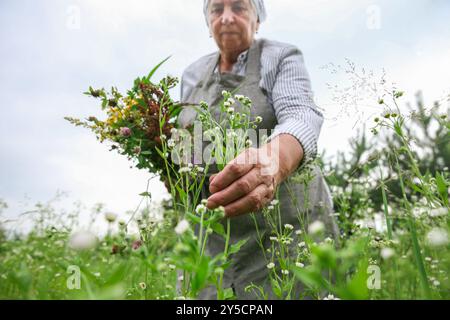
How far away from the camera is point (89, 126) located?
104 cm

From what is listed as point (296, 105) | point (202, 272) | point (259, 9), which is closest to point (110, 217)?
point (202, 272)

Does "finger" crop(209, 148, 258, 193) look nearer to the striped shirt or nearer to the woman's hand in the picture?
the woman's hand

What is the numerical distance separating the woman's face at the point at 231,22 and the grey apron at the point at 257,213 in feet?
0.30

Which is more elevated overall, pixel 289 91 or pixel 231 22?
pixel 231 22

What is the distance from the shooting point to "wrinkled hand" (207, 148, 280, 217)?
730 millimetres

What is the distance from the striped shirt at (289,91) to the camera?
110 centimetres

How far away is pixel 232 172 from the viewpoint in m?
0.73

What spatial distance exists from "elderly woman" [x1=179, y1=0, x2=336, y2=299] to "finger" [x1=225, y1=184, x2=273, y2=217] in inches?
8.8

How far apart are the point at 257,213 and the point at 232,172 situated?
0.75m

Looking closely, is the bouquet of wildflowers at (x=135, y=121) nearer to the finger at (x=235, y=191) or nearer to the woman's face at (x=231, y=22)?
the finger at (x=235, y=191)

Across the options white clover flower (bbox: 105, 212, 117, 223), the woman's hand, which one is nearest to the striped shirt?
the woman's hand

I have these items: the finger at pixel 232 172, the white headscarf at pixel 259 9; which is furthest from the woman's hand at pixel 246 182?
the white headscarf at pixel 259 9

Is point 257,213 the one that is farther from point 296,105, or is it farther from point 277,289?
point 277,289
